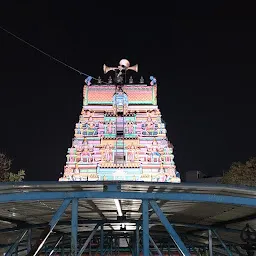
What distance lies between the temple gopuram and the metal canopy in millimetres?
22954

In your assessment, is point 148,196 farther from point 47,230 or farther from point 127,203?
point 127,203

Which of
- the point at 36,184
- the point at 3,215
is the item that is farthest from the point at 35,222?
the point at 36,184

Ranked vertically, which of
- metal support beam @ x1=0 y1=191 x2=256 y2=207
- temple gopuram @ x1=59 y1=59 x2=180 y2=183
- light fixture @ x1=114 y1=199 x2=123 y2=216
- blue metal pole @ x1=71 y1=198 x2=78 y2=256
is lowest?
blue metal pole @ x1=71 y1=198 x2=78 y2=256

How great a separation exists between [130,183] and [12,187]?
1.75 metres

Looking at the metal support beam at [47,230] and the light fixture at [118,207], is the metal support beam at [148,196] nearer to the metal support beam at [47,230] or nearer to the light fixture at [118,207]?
the metal support beam at [47,230]

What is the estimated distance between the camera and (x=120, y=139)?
36406mm

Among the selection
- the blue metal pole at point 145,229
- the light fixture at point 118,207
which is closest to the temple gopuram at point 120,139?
the light fixture at point 118,207

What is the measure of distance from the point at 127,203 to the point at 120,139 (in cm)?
2876

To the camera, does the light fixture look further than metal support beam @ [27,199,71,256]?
Yes

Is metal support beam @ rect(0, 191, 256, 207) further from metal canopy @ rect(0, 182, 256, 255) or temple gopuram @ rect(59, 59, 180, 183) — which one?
temple gopuram @ rect(59, 59, 180, 183)

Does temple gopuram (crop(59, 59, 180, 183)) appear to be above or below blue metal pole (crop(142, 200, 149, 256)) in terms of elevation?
above

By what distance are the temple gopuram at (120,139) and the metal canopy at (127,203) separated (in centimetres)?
2295

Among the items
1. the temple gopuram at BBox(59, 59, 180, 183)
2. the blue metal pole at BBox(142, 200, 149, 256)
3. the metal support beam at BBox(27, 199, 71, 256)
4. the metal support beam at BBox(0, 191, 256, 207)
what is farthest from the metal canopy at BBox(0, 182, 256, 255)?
the temple gopuram at BBox(59, 59, 180, 183)

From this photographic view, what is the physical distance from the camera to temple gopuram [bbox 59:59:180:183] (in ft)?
115
